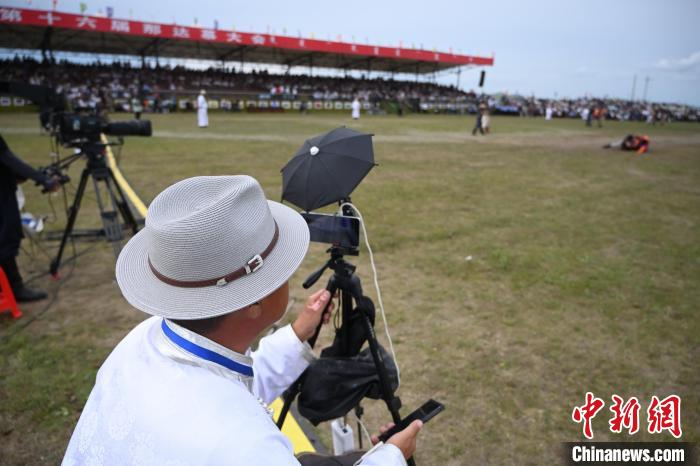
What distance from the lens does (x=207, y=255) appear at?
1.05m

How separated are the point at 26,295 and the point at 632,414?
498 centimetres

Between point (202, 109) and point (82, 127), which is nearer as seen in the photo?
point (82, 127)

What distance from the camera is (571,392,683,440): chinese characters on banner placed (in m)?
2.62

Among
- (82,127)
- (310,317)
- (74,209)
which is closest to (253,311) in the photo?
(310,317)

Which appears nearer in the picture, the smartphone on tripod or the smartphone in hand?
the smartphone in hand

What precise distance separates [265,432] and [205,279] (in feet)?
1.27

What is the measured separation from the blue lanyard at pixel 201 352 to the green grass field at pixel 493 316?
1681 mm

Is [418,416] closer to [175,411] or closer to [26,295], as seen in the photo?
[175,411]

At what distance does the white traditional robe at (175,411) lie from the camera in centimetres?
88

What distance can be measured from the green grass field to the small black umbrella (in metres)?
1.54

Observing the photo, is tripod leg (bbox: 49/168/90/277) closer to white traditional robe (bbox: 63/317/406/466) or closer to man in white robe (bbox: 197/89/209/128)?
white traditional robe (bbox: 63/317/406/466)

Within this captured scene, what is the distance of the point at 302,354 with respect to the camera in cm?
174

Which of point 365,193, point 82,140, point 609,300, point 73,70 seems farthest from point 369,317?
point 73,70

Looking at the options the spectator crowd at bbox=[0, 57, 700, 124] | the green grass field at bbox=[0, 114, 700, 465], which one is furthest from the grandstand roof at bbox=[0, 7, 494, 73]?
the green grass field at bbox=[0, 114, 700, 465]
